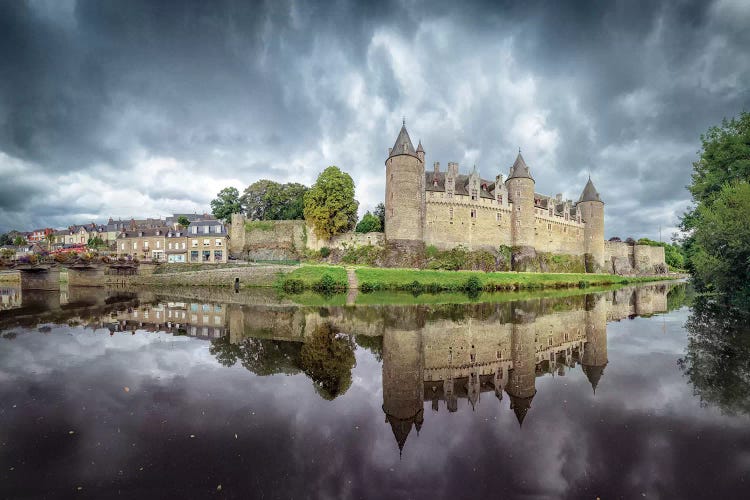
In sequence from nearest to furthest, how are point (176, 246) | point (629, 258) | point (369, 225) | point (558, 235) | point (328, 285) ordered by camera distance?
point (328, 285) → point (369, 225) → point (176, 246) → point (558, 235) → point (629, 258)

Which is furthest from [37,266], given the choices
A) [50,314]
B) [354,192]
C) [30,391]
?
[30,391]

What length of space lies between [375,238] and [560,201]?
30.5 metres

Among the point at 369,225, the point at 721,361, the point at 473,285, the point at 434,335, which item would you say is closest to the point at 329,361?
the point at 434,335

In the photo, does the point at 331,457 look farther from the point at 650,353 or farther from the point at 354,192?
the point at 354,192

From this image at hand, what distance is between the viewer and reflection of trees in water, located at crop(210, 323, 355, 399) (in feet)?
23.7

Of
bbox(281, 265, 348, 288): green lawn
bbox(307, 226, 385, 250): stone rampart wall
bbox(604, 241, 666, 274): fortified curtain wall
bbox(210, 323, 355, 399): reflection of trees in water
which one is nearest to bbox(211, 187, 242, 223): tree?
bbox(307, 226, 385, 250): stone rampart wall

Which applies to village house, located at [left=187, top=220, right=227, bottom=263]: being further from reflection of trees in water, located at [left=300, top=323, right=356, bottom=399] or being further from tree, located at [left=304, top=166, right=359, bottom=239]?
reflection of trees in water, located at [left=300, top=323, right=356, bottom=399]

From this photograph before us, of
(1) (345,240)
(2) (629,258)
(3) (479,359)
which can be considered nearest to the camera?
(3) (479,359)

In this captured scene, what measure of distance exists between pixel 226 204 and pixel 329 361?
46793 mm

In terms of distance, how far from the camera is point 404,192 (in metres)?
34.8

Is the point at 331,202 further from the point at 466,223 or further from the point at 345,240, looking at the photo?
the point at 466,223

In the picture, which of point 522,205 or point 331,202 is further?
point 522,205

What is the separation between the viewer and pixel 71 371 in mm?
7555

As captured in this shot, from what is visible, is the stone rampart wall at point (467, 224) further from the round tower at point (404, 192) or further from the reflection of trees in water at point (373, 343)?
the reflection of trees in water at point (373, 343)
